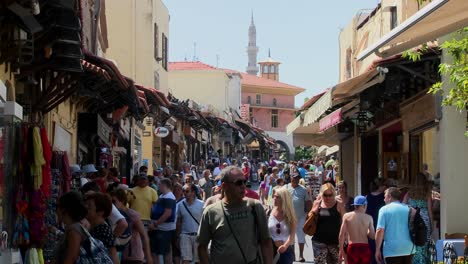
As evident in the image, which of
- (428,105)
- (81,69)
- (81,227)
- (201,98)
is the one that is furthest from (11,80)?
(201,98)

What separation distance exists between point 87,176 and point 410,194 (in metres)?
5.46

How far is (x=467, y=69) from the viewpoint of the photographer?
472 inches

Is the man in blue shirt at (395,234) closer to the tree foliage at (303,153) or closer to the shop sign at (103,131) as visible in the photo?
the shop sign at (103,131)

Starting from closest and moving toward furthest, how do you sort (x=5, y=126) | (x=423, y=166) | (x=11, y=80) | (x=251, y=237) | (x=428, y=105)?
(x=251, y=237) → (x=5, y=126) → (x=11, y=80) → (x=428, y=105) → (x=423, y=166)

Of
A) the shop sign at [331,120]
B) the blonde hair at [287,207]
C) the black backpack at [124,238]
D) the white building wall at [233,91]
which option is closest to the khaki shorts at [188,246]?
the blonde hair at [287,207]

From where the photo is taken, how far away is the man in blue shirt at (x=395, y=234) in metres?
12.8

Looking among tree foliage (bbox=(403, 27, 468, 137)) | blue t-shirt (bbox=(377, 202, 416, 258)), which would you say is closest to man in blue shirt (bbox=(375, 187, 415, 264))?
blue t-shirt (bbox=(377, 202, 416, 258))

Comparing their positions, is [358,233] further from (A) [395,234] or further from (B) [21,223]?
(B) [21,223]

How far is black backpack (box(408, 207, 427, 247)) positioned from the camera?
42.0 feet

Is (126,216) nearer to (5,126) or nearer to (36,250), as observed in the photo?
(36,250)

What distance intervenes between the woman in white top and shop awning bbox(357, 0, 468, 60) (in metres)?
1.96

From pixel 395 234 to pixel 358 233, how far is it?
0.73 metres

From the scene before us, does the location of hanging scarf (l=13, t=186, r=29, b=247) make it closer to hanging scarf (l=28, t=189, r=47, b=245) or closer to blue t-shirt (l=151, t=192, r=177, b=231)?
hanging scarf (l=28, t=189, r=47, b=245)

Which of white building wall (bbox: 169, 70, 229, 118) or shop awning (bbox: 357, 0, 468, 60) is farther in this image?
white building wall (bbox: 169, 70, 229, 118)
